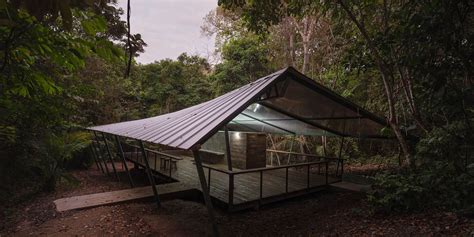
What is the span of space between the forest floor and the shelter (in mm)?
1100

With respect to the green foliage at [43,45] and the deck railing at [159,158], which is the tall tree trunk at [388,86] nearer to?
the green foliage at [43,45]

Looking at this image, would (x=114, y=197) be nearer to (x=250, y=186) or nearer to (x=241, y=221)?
(x=241, y=221)

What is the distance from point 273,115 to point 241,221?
3648 millimetres

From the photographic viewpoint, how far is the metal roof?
388cm

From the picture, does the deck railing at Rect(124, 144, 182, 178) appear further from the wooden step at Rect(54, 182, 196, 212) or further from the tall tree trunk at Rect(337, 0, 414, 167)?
the tall tree trunk at Rect(337, 0, 414, 167)

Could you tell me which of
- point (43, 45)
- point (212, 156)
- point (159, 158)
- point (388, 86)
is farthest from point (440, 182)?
point (159, 158)

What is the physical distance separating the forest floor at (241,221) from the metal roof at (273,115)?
183cm

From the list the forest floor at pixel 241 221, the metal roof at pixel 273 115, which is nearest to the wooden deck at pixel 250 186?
the forest floor at pixel 241 221

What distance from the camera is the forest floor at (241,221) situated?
4379 mm

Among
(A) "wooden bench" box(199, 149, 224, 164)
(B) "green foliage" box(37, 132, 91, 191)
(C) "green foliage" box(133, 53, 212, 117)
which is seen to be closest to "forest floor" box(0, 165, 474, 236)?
(B) "green foliage" box(37, 132, 91, 191)

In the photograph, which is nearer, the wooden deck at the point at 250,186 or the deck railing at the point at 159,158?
the wooden deck at the point at 250,186

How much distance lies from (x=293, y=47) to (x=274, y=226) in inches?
401

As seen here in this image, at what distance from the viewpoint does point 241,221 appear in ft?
18.8

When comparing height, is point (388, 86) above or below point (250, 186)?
above
